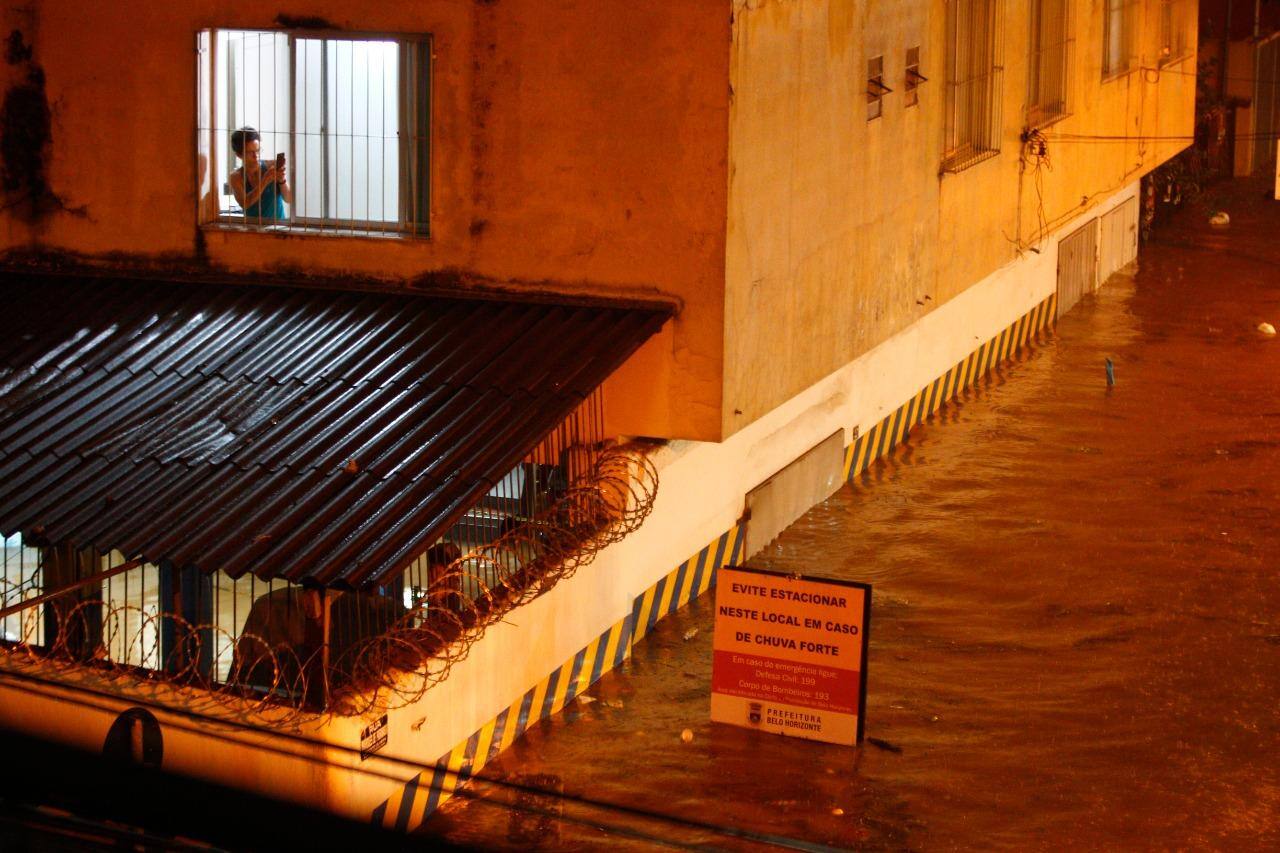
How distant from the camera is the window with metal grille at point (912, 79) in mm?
15828

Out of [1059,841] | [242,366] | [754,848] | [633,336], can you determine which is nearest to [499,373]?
[633,336]

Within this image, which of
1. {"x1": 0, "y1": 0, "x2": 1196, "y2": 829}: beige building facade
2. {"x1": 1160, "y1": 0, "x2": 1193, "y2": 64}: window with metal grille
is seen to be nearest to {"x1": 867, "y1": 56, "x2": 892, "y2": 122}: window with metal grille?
{"x1": 0, "y1": 0, "x2": 1196, "y2": 829}: beige building facade

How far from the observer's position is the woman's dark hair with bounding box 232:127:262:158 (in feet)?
41.4

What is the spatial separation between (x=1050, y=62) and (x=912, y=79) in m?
6.56

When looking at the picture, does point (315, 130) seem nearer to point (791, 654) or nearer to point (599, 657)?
point (599, 657)

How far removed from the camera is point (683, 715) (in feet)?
39.4

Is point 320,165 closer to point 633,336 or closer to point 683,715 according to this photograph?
point 633,336

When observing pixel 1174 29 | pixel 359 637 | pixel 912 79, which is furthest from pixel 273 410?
pixel 1174 29

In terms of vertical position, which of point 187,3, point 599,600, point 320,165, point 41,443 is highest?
point 187,3

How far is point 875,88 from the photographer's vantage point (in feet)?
49.3

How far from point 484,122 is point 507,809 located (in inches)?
187

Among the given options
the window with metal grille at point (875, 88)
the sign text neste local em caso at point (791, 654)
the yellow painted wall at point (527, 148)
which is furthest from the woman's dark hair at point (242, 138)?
the window with metal grille at point (875, 88)

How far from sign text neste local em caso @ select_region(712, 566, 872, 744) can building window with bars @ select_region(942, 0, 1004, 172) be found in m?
7.12

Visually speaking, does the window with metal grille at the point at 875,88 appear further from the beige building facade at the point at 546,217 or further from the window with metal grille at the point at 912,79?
the window with metal grille at the point at 912,79
